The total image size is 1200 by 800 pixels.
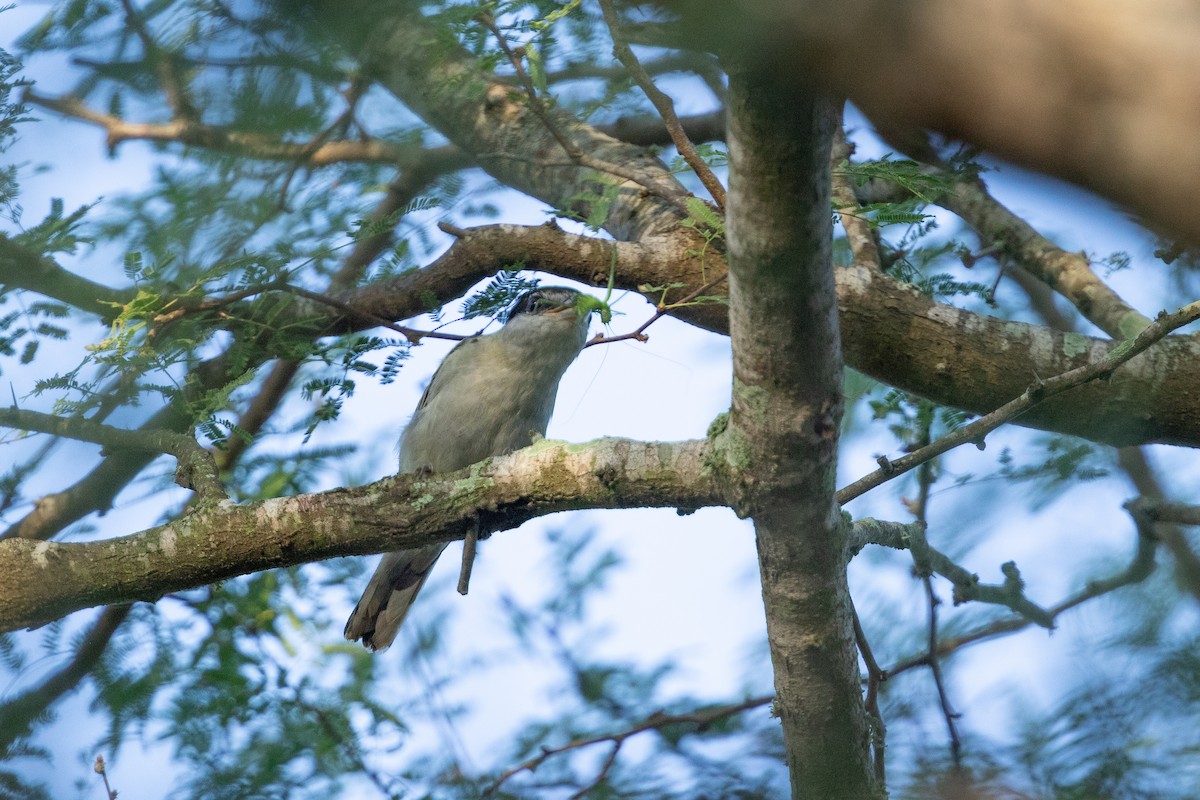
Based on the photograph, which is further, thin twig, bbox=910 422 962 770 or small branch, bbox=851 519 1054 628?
small branch, bbox=851 519 1054 628

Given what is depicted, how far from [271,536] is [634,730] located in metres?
1.50

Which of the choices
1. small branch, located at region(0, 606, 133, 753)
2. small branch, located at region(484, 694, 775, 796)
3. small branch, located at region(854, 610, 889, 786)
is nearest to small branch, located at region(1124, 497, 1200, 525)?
small branch, located at region(854, 610, 889, 786)

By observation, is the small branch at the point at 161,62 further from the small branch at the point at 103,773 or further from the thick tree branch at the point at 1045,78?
the small branch at the point at 103,773

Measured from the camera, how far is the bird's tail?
503 cm

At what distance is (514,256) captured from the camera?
4.22 meters

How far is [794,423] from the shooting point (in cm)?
260

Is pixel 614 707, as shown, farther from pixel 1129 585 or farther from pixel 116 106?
pixel 116 106

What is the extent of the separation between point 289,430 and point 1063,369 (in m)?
3.46

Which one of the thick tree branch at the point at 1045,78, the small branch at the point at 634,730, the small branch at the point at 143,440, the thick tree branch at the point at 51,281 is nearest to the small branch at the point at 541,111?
the thick tree branch at the point at 51,281

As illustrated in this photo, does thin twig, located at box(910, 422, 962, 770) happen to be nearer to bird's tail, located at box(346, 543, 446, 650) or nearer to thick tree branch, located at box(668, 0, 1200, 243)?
thick tree branch, located at box(668, 0, 1200, 243)

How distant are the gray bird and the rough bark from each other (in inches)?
90.3

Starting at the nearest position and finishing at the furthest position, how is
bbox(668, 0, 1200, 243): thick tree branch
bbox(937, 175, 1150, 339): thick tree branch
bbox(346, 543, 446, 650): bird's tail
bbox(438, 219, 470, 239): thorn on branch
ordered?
bbox(668, 0, 1200, 243): thick tree branch, bbox(438, 219, 470, 239): thorn on branch, bbox(937, 175, 1150, 339): thick tree branch, bbox(346, 543, 446, 650): bird's tail

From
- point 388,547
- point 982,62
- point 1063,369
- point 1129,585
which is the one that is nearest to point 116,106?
point 982,62

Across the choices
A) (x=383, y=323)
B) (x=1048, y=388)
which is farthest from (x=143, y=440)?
(x=1048, y=388)
